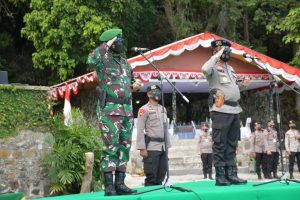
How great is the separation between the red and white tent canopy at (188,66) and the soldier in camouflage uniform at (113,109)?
31.8 feet

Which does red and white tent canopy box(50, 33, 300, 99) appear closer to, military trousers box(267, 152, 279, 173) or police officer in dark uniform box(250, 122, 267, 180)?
police officer in dark uniform box(250, 122, 267, 180)

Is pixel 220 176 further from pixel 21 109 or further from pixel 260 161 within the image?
pixel 260 161

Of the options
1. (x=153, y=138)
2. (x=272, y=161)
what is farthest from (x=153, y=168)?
(x=272, y=161)

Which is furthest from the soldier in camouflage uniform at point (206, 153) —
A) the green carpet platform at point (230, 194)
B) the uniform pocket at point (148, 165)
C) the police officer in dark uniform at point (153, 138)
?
the green carpet platform at point (230, 194)

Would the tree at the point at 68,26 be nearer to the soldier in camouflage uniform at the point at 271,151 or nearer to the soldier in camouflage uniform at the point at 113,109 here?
the soldier in camouflage uniform at the point at 271,151

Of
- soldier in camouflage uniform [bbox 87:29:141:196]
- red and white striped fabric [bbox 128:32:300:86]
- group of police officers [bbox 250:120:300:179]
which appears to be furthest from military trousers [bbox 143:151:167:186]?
red and white striped fabric [bbox 128:32:300:86]

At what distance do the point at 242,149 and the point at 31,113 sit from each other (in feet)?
30.0

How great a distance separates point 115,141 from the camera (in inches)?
189

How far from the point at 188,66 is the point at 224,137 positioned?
1170 cm

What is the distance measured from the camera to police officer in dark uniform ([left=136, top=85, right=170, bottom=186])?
6461 mm

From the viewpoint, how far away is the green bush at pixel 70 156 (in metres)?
8.01

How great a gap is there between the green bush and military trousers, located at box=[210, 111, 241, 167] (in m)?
3.26

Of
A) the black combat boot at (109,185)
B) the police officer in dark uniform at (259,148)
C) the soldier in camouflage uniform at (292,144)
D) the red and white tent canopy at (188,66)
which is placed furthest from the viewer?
the red and white tent canopy at (188,66)

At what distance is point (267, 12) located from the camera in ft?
62.2
